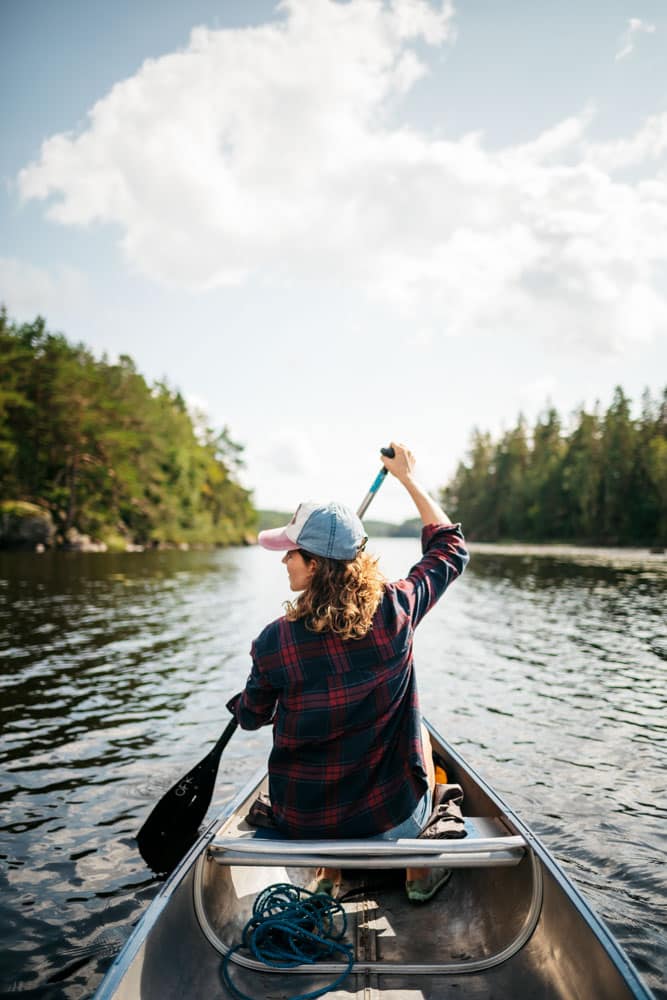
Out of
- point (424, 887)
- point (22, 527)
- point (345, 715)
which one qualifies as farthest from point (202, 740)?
point (22, 527)

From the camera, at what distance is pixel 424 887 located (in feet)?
11.9

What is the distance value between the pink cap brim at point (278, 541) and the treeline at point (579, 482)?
74.6m

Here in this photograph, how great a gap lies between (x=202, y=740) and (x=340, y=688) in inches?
228

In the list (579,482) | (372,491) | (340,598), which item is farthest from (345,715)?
(579,482)

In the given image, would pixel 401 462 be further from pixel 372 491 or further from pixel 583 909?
pixel 583 909

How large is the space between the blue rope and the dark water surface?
125cm

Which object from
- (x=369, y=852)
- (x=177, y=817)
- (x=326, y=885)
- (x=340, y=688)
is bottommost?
(x=177, y=817)

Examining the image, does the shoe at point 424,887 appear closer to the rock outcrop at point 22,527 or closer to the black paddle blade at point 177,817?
the black paddle blade at point 177,817

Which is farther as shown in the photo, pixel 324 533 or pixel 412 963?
pixel 412 963

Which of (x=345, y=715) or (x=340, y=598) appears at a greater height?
(x=340, y=598)

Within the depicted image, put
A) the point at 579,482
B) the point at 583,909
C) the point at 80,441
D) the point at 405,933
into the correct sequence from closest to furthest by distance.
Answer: the point at 583,909
the point at 405,933
the point at 80,441
the point at 579,482

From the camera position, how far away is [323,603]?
9.57 ft

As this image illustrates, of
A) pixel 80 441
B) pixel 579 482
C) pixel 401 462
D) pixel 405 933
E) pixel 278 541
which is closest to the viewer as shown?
pixel 278 541

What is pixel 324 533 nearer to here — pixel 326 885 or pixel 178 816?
pixel 326 885
